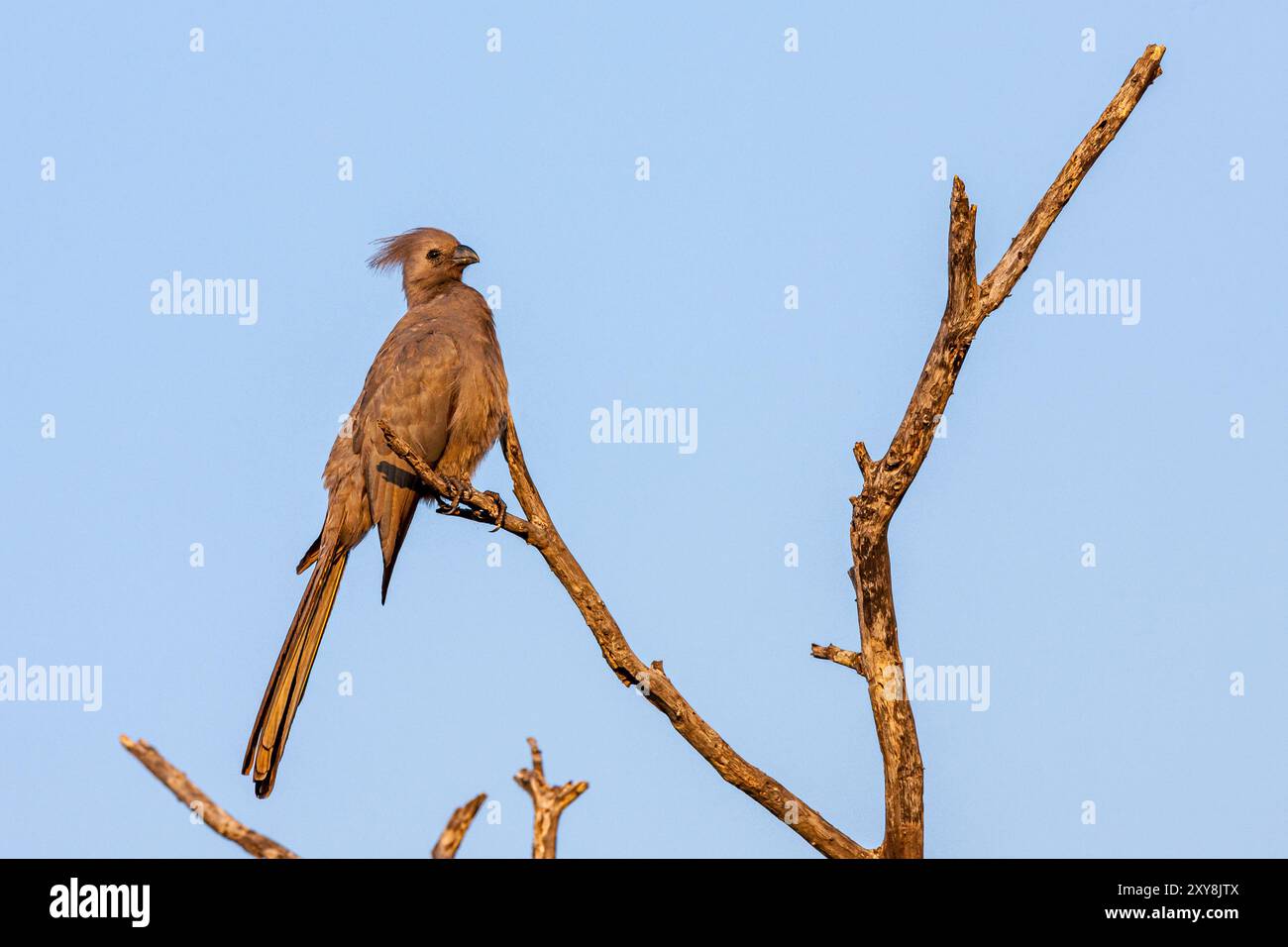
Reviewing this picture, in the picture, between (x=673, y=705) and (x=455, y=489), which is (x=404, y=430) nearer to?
(x=455, y=489)

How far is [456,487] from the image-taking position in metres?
7.22

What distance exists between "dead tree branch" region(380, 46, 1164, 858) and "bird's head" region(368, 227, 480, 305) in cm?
336

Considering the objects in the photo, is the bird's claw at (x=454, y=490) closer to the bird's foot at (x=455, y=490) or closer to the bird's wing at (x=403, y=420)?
the bird's foot at (x=455, y=490)

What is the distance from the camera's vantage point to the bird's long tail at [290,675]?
7195 millimetres

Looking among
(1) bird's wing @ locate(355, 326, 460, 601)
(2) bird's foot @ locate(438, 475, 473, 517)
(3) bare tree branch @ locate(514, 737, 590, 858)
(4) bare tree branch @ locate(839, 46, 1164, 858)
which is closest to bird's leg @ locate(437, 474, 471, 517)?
(2) bird's foot @ locate(438, 475, 473, 517)

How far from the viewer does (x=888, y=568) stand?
6.13 meters

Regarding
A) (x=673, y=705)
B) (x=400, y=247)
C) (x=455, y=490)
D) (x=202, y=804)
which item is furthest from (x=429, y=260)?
(x=202, y=804)

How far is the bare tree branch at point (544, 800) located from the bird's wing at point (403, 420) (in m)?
3.97

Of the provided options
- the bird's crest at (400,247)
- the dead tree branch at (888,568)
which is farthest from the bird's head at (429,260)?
the dead tree branch at (888,568)

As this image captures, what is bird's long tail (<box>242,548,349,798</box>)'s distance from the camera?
7195mm

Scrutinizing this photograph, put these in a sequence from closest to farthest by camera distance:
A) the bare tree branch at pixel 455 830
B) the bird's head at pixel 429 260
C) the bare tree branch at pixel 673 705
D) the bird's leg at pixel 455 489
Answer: the bare tree branch at pixel 455 830 < the bare tree branch at pixel 673 705 < the bird's leg at pixel 455 489 < the bird's head at pixel 429 260
